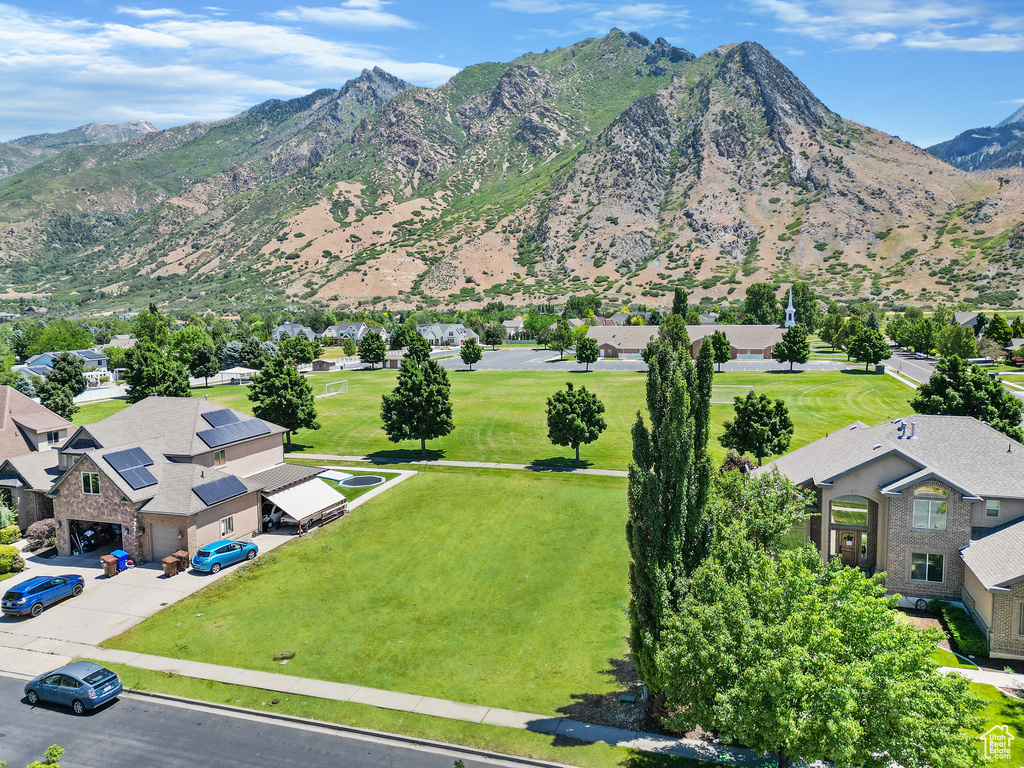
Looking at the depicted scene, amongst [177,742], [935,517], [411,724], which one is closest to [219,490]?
[177,742]

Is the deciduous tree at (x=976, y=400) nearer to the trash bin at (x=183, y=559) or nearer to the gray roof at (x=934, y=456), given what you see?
the gray roof at (x=934, y=456)

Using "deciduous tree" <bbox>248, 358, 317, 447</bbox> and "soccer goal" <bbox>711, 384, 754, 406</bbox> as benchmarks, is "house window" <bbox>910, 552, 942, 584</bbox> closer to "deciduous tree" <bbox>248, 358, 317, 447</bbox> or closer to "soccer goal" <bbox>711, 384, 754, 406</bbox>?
"deciduous tree" <bbox>248, 358, 317, 447</bbox>

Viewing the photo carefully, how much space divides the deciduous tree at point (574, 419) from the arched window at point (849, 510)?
25.4 m

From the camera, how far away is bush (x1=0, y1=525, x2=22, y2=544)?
37.0 metres

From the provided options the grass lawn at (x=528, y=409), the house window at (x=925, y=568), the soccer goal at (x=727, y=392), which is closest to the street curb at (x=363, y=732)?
the house window at (x=925, y=568)

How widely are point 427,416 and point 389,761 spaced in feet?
128

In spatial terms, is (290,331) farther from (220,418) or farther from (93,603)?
(93,603)

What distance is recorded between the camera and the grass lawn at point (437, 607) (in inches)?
950

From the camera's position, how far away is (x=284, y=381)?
5934cm

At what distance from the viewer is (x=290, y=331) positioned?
18212cm

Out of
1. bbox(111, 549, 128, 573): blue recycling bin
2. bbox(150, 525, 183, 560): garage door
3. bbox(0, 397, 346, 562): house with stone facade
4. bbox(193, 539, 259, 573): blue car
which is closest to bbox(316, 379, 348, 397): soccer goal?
bbox(0, 397, 346, 562): house with stone facade

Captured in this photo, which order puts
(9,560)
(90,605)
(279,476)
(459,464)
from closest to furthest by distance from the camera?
1. (90,605)
2. (9,560)
3. (279,476)
4. (459,464)

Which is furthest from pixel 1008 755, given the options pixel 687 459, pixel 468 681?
pixel 468 681

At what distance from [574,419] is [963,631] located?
A: 3256cm
